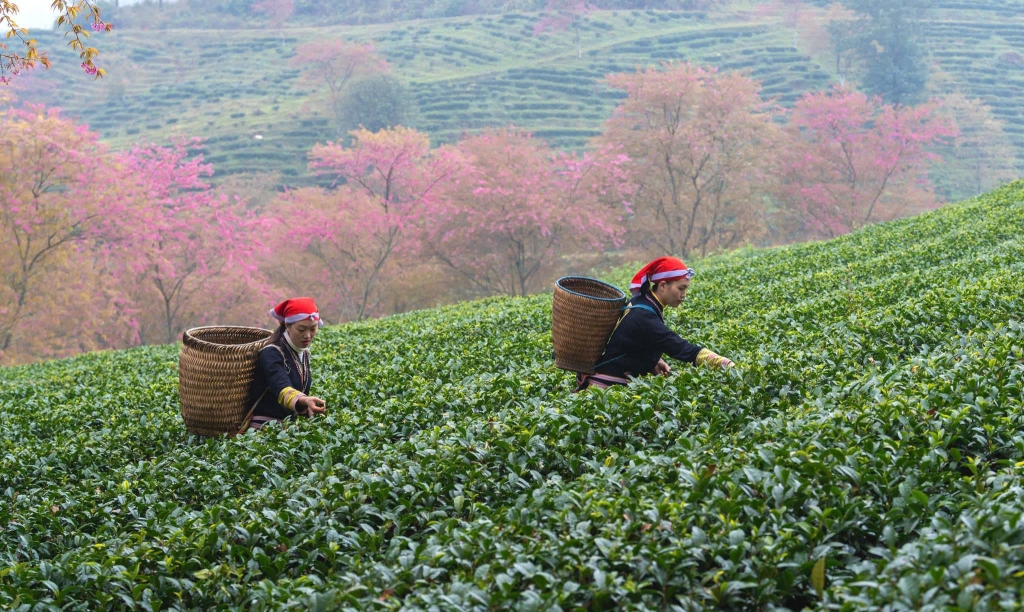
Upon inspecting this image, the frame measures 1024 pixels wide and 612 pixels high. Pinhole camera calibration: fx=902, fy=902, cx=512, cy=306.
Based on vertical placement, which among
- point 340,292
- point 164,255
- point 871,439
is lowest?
point 340,292

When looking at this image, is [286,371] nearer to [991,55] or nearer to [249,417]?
[249,417]

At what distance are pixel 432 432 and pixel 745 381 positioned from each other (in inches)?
77.8

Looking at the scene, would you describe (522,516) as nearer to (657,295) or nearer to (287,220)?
(657,295)

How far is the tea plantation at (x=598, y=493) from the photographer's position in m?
3.13

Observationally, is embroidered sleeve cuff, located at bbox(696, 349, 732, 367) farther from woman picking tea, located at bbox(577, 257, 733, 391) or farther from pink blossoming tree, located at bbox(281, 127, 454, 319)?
pink blossoming tree, located at bbox(281, 127, 454, 319)

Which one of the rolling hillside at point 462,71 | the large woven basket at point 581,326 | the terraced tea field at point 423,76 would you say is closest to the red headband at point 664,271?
the large woven basket at point 581,326

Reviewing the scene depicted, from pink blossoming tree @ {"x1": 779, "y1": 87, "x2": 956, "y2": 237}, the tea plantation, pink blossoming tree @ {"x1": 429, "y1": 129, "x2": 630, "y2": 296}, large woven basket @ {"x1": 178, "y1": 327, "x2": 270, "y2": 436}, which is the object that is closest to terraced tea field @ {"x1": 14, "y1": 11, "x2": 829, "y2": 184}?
pink blossoming tree @ {"x1": 779, "y1": 87, "x2": 956, "y2": 237}

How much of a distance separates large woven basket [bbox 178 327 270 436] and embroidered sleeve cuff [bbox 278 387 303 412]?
36cm

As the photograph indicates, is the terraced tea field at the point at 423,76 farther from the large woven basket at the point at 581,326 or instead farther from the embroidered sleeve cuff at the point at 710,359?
the embroidered sleeve cuff at the point at 710,359

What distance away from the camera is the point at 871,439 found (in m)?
3.97

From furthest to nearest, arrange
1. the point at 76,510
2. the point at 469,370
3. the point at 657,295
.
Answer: the point at 469,370
the point at 657,295
the point at 76,510

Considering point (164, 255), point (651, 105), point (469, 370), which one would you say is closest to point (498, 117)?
point (651, 105)

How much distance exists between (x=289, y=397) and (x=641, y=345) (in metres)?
2.48

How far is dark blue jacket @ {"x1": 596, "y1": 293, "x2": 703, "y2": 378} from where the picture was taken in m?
6.11
